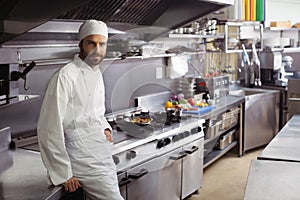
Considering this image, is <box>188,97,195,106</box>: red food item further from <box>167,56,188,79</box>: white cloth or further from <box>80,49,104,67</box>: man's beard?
<box>80,49,104,67</box>: man's beard

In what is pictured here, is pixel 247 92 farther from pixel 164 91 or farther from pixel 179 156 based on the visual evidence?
pixel 179 156

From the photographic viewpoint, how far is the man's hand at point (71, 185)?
69.7 inches

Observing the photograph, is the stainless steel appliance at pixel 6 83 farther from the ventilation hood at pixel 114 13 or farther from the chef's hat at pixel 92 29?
the chef's hat at pixel 92 29

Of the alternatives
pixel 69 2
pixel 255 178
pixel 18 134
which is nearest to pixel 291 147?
pixel 255 178

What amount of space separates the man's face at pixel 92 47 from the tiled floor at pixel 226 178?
176 centimetres

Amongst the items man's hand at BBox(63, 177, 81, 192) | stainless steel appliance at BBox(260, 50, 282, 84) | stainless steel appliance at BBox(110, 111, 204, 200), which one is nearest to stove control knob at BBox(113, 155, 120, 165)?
stainless steel appliance at BBox(110, 111, 204, 200)

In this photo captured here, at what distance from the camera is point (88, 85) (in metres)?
1.98

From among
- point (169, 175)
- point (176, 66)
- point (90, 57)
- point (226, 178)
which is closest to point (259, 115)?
point (226, 178)

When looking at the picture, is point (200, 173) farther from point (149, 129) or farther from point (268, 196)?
point (268, 196)

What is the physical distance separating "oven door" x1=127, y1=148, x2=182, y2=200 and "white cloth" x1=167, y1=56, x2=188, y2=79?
45.9 inches

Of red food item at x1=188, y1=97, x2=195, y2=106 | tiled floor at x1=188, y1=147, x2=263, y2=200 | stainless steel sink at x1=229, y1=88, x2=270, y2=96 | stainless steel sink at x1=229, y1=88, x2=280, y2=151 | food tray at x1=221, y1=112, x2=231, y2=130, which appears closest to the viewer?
tiled floor at x1=188, y1=147, x2=263, y2=200

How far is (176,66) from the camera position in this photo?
3.86 m

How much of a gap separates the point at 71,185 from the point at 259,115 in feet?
10.7

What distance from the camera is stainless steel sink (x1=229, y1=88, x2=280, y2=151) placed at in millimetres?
4434
